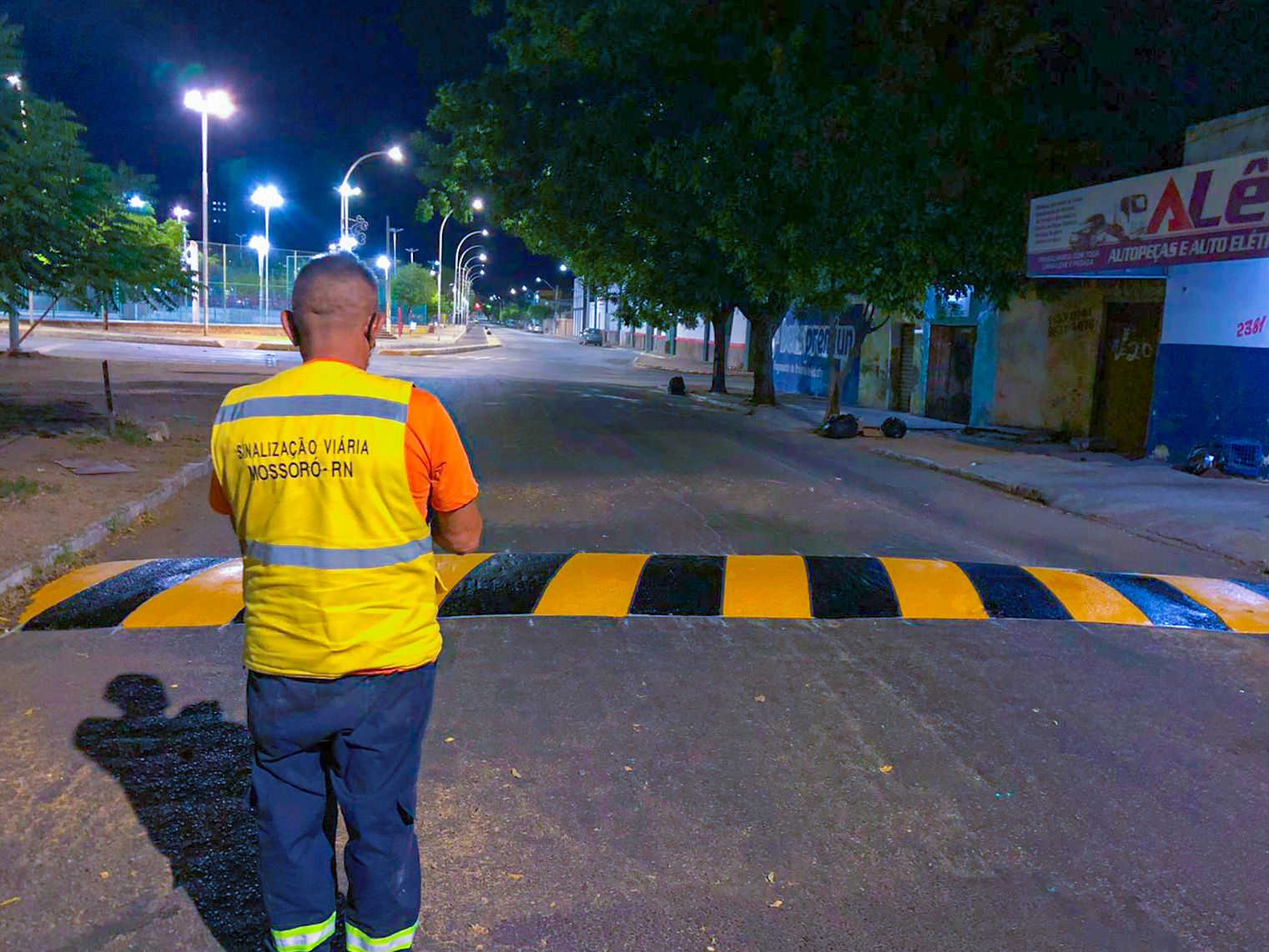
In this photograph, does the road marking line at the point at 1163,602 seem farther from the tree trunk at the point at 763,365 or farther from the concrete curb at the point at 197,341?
the concrete curb at the point at 197,341

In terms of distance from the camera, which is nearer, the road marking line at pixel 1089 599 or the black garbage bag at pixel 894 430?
the road marking line at pixel 1089 599

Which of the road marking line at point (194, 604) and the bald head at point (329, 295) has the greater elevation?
the bald head at point (329, 295)

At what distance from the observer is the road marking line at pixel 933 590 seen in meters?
6.08

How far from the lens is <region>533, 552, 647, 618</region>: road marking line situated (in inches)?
236

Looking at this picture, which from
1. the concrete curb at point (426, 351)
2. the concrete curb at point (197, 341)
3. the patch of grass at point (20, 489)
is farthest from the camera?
the concrete curb at point (426, 351)

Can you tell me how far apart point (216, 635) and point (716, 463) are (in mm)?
7686

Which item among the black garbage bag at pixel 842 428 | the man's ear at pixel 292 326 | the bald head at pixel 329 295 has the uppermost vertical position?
the bald head at pixel 329 295

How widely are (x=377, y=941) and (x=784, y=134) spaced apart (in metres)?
15.8

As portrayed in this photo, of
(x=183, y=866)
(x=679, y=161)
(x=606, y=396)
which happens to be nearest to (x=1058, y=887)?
(x=183, y=866)

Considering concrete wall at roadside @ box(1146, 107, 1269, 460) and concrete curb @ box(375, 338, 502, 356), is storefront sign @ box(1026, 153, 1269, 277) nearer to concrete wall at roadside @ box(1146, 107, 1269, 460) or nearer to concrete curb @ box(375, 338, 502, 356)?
concrete wall at roadside @ box(1146, 107, 1269, 460)

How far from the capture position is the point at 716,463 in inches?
485

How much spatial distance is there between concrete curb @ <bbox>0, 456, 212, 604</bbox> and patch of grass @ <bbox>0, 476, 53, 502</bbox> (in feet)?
2.52

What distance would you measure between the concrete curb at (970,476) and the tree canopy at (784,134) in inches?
121

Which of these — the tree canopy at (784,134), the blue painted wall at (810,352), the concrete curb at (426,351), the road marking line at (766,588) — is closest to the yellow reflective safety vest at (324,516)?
the road marking line at (766,588)
